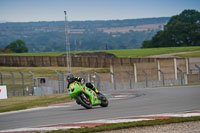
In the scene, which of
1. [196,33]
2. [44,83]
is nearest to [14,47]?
[196,33]

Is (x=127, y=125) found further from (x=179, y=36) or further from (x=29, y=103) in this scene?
(x=179, y=36)

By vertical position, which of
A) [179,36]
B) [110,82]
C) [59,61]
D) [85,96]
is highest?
[179,36]

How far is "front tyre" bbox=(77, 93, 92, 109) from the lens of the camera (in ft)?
52.1

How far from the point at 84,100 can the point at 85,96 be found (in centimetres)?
13

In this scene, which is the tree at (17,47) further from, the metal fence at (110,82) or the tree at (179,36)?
the metal fence at (110,82)

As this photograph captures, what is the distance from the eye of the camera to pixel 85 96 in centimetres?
1608

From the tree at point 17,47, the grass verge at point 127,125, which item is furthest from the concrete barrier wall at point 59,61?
the tree at point 17,47

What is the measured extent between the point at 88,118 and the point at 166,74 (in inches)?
1056

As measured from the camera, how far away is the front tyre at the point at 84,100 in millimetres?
15891

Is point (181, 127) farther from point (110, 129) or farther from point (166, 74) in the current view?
point (166, 74)

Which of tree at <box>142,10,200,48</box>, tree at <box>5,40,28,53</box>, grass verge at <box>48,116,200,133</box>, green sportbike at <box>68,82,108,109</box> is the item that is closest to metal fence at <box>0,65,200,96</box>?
green sportbike at <box>68,82,108,109</box>

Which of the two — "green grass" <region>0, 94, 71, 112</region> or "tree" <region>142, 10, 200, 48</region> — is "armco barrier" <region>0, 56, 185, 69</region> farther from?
"tree" <region>142, 10, 200, 48</region>

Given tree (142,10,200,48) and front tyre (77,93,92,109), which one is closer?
front tyre (77,93,92,109)

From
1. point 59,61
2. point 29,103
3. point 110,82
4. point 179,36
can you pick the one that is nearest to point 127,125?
point 29,103
